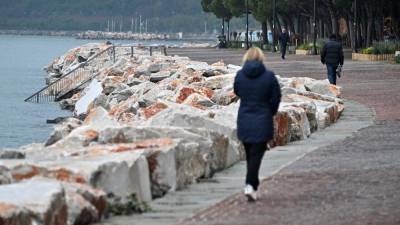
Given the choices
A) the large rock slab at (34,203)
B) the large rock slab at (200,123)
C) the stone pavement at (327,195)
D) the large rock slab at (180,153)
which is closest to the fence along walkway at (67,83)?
the large rock slab at (200,123)

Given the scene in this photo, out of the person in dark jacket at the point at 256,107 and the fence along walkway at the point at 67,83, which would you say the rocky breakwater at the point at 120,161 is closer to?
the person in dark jacket at the point at 256,107

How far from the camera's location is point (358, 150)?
67.5 ft

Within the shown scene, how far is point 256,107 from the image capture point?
599 inches

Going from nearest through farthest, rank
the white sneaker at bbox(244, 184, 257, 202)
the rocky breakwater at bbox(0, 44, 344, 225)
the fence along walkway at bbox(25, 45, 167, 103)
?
the rocky breakwater at bbox(0, 44, 344, 225), the white sneaker at bbox(244, 184, 257, 202), the fence along walkway at bbox(25, 45, 167, 103)

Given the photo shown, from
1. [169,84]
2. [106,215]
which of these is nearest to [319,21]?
[169,84]

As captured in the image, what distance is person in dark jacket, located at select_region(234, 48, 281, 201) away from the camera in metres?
15.1

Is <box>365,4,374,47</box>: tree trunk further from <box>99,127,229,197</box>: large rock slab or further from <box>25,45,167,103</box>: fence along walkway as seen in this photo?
<box>99,127,229,197</box>: large rock slab

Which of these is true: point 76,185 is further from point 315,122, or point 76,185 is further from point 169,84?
point 169,84

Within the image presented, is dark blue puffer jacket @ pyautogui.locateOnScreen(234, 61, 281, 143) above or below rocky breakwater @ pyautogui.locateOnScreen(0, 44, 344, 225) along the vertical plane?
→ above

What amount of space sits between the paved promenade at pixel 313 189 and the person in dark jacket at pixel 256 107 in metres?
0.53

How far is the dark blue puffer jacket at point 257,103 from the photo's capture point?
1515cm

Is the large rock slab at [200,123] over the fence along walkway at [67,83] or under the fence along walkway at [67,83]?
over

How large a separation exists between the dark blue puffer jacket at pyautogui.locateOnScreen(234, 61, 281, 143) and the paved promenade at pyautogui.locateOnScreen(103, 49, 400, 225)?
68cm

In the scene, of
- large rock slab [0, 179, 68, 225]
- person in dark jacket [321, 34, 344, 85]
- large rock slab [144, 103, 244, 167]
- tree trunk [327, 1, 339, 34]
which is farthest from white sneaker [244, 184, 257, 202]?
tree trunk [327, 1, 339, 34]
